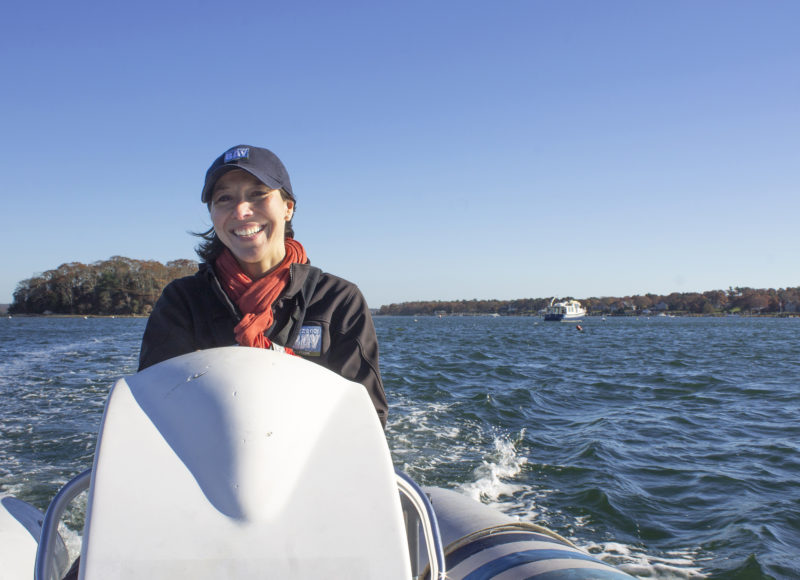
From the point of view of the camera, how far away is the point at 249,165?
6.49 ft

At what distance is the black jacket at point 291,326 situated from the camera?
82.1 inches

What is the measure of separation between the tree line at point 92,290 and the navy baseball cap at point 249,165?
374 feet

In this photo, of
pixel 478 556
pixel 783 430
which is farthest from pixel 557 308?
pixel 478 556

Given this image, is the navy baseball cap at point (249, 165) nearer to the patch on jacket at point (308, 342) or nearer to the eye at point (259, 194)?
the eye at point (259, 194)

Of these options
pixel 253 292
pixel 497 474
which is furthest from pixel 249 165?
pixel 497 474

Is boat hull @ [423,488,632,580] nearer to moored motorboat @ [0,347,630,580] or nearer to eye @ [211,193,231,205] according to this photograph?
moored motorboat @ [0,347,630,580]

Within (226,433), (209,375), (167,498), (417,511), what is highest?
(209,375)

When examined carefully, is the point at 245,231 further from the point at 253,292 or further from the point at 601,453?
the point at 601,453

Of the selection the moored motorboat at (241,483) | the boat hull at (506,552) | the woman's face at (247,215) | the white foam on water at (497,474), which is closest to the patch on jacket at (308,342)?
the woman's face at (247,215)

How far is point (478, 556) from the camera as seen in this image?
2215 millimetres

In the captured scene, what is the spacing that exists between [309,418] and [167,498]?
1.14 feet

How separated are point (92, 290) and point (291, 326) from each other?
12258 cm

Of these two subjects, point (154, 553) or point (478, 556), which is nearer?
point (154, 553)

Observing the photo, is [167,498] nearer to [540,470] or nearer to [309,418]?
[309,418]
